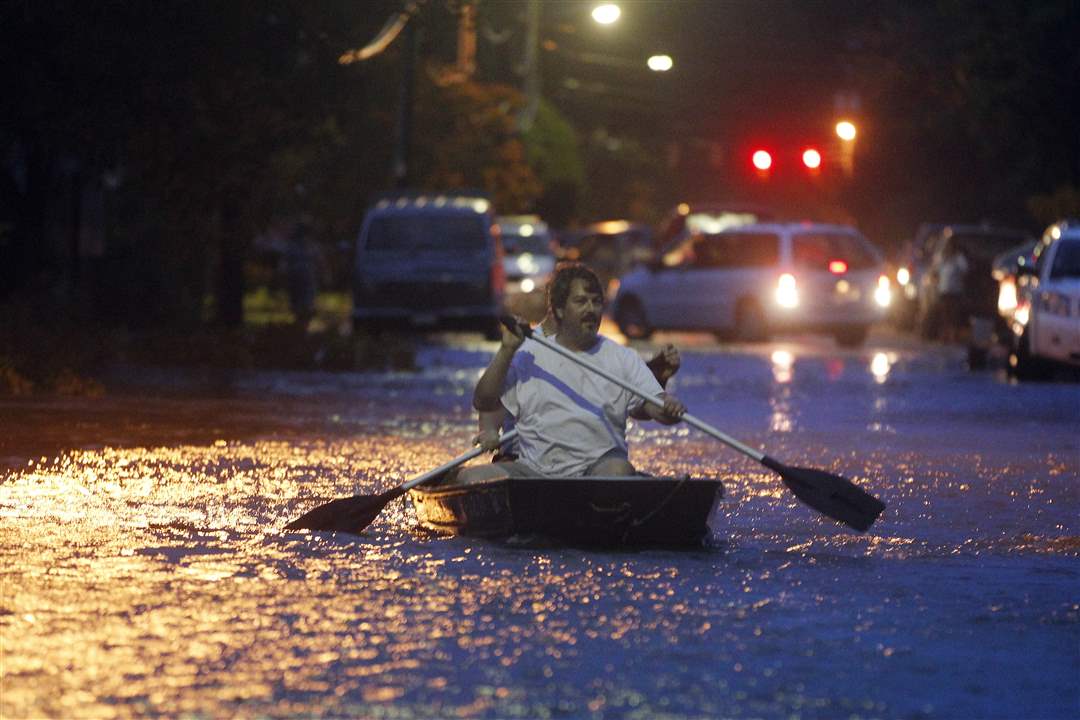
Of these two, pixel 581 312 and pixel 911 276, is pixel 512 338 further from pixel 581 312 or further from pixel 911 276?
pixel 911 276

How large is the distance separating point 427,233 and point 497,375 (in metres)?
25.0

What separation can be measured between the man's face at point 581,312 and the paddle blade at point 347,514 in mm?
1173

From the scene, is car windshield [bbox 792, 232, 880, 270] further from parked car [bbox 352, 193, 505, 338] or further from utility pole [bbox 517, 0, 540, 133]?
utility pole [bbox 517, 0, 540, 133]

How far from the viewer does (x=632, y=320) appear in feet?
126

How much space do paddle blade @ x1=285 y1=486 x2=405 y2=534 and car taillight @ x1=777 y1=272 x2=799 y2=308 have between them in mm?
23974

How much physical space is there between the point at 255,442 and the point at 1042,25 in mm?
22281

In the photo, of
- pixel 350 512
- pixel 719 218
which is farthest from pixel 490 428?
pixel 719 218

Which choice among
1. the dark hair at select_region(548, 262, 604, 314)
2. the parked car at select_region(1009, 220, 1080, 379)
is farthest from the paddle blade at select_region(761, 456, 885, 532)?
the parked car at select_region(1009, 220, 1080, 379)

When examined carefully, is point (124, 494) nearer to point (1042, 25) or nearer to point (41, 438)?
point (41, 438)

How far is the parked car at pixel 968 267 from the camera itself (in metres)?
37.5

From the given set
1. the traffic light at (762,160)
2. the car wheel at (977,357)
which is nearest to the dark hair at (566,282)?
the car wheel at (977,357)

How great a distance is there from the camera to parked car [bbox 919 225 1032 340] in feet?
123

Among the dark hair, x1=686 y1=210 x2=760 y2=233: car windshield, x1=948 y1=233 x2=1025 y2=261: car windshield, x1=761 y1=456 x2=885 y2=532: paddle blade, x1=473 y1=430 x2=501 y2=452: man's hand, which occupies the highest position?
x1=686 y1=210 x2=760 y2=233: car windshield

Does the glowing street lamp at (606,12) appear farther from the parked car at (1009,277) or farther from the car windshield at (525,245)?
the car windshield at (525,245)
